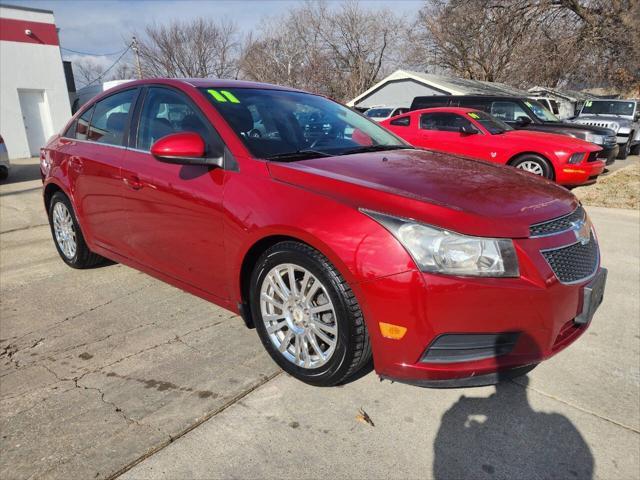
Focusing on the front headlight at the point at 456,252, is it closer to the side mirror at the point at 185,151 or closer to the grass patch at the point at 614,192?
the side mirror at the point at 185,151

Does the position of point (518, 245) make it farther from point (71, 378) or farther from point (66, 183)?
point (66, 183)

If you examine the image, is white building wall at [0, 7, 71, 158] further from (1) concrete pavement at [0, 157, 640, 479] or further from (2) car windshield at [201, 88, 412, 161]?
(2) car windshield at [201, 88, 412, 161]

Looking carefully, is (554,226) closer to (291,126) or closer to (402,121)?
(291,126)

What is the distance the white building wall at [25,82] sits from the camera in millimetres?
14898

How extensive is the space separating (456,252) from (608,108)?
17415 mm

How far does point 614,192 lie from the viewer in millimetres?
8047

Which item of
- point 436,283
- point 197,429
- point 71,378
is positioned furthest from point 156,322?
point 436,283

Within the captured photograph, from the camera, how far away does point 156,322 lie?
3316mm

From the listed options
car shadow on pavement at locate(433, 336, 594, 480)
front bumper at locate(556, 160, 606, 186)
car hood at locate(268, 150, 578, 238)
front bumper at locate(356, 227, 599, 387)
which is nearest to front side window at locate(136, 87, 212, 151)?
car hood at locate(268, 150, 578, 238)

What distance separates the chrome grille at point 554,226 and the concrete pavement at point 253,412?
2.96ft

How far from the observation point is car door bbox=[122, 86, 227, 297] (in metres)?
2.74

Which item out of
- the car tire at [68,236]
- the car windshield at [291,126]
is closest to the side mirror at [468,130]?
the car windshield at [291,126]

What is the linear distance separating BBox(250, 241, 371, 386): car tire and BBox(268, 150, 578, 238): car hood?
0.36 m

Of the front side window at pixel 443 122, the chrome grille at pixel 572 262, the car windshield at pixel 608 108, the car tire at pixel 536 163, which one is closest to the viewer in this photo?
the chrome grille at pixel 572 262
